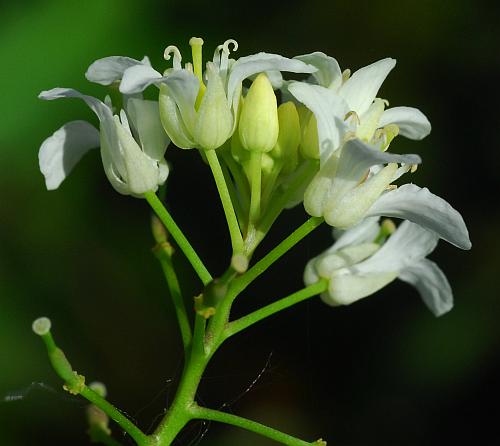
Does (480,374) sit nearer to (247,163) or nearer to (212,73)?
(247,163)

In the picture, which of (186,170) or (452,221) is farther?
(186,170)

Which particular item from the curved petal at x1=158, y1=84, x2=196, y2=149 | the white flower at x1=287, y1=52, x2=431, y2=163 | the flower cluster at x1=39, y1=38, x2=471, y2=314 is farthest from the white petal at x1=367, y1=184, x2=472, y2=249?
the curved petal at x1=158, y1=84, x2=196, y2=149

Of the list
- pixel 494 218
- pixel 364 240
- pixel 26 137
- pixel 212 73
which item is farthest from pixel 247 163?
pixel 494 218

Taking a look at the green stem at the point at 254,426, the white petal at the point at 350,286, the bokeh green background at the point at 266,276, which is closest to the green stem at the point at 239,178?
the white petal at the point at 350,286

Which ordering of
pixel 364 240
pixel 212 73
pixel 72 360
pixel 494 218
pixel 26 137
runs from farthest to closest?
pixel 494 218 → pixel 72 360 → pixel 26 137 → pixel 364 240 → pixel 212 73

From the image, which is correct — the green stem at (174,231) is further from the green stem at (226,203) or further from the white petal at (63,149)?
the white petal at (63,149)

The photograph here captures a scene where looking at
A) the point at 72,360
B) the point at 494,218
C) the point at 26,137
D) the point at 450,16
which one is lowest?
the point at 494,218

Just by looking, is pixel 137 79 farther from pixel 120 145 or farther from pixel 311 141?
pixel 311 141

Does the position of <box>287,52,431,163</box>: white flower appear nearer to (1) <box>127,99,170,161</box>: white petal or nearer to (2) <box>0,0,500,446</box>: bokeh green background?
(1) <box>127,99,170,161</box>: white petal
